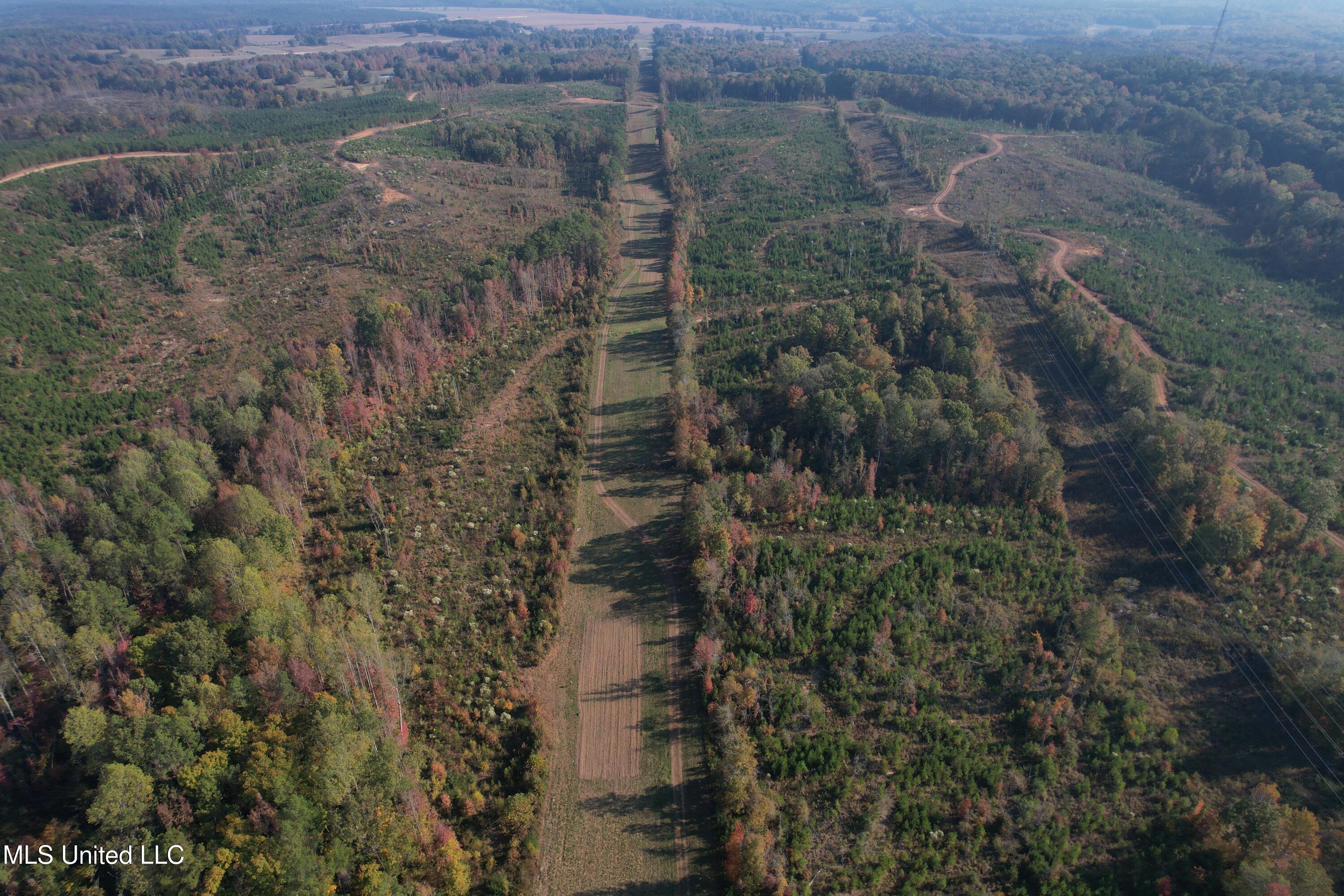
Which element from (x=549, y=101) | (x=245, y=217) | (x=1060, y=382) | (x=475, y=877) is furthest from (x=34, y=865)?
(x=549, y=101)

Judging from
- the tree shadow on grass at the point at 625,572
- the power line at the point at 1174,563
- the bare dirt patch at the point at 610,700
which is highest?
the power line at the point at 1174,563

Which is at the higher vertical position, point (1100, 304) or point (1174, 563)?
point (1100, 304)

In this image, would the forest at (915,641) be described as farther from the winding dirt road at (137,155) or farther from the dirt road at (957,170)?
the winding dirt road at (137,155)

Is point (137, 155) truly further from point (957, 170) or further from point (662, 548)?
point (957, 170)

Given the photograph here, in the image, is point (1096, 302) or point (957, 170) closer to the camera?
point (1096, 302)

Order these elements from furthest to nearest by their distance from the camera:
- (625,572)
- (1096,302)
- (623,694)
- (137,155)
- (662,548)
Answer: (137,155) < (1096,302) < (662,548) < (625,572) < (623,694)

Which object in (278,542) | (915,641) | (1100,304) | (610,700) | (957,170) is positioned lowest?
(610,700)

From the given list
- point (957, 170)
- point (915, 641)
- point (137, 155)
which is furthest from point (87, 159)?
point (957, 170)

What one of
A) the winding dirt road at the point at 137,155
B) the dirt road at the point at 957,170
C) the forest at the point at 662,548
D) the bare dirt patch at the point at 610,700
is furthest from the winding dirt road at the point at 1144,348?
the winding dirt road at the point at 137,155

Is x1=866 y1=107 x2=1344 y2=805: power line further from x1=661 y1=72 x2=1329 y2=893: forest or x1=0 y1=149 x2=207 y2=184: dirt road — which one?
x1=0 y1=149 x2=207 y2=184: dirt road

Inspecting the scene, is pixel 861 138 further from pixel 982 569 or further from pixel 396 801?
pixel 396 801

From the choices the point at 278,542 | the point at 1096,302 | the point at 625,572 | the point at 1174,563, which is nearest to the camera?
the point at 278,542
